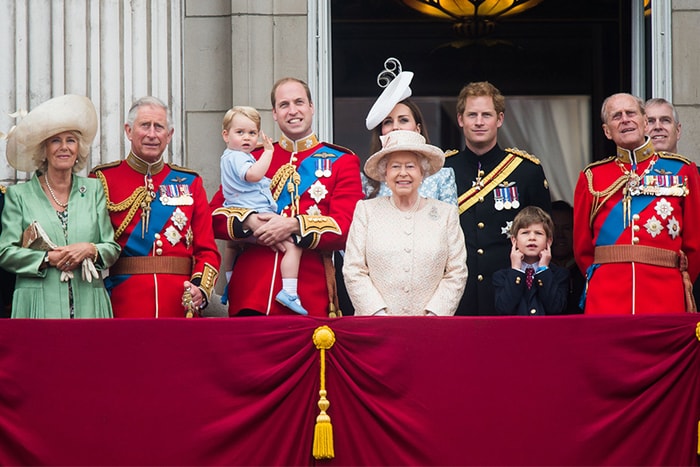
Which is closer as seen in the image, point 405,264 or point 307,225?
point 405,264

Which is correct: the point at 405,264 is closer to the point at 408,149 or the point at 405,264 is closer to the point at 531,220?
the point at 408,149

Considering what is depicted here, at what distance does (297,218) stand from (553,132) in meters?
6.30

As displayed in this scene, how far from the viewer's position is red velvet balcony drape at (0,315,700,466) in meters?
7.29

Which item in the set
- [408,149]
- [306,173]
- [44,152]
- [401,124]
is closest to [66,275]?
[44,152]

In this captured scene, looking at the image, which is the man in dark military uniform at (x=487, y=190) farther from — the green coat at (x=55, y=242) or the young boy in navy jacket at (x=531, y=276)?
the green coat at (x=55, y=242)

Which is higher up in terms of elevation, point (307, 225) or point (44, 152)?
point (44, 152)

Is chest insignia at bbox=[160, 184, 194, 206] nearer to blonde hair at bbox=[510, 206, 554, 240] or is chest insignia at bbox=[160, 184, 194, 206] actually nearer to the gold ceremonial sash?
the gold ceremonial sash

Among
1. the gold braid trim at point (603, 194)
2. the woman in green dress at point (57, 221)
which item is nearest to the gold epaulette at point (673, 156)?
the gold braid trim at point (603, 194)

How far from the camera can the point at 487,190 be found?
28.7 ft

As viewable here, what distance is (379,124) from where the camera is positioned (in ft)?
28.7

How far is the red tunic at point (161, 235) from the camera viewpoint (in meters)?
8.24

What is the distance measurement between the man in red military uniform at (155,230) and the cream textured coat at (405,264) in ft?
2.82

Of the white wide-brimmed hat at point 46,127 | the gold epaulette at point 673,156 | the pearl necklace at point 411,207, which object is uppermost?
the white wide-brimmed hat at point 46,127

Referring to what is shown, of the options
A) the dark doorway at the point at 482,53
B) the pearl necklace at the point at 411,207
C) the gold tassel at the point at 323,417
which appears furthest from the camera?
the dark doorway at the point at 482,53
